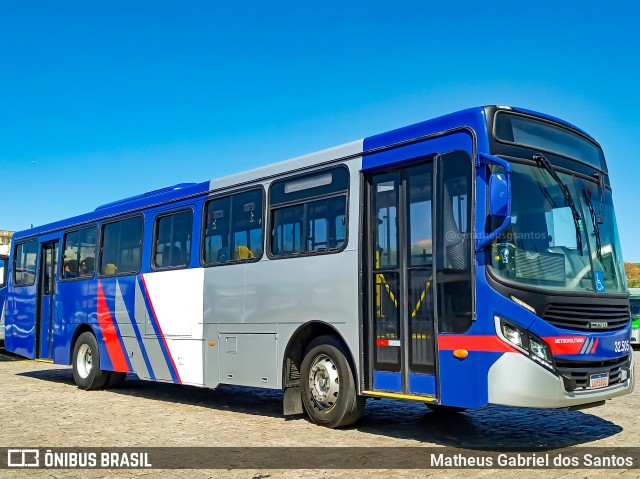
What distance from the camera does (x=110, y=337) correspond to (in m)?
13.3

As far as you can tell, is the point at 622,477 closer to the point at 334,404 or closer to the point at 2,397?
the point at 334,404

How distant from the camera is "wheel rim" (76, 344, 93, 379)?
1402cm

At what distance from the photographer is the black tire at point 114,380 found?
1416cm

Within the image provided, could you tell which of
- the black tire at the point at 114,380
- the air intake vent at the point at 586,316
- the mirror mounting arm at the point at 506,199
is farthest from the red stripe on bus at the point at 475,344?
the black tire at the point at 114,380

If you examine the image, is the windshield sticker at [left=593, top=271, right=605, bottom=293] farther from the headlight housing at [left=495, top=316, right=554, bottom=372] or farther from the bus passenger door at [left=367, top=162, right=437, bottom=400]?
the bus passenger door at [left=367, top=162, right=437, bottom=400]

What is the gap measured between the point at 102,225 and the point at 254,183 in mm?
5130

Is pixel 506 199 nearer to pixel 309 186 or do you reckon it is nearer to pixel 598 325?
pixel 598 325

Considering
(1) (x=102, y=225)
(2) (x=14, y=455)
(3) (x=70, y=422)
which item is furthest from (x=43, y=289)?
(2) (x=14, y=455)

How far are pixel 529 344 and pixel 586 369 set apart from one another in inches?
32.8

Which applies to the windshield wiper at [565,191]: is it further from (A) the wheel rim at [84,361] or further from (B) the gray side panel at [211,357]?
(A) the wheel rim at [84,361]

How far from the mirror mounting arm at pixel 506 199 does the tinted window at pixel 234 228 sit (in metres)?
3.94

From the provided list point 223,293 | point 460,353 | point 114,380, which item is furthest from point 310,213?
point 114,380

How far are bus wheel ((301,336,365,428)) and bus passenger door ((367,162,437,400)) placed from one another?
40 centimetres

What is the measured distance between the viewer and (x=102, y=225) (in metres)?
14.1
